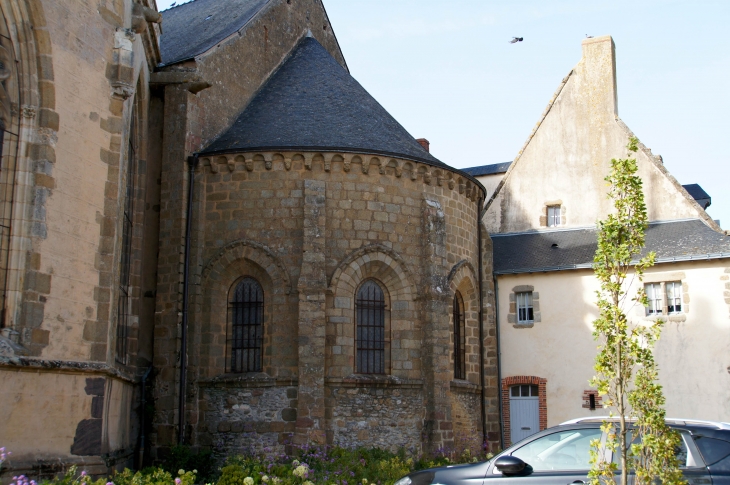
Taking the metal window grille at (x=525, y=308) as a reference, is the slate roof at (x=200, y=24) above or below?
above

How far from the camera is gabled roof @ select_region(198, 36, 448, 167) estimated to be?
1675 cm

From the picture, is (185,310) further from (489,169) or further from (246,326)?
(489,169)

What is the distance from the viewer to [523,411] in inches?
794

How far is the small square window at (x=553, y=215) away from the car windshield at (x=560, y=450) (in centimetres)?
1586

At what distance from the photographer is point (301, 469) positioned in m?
10.9

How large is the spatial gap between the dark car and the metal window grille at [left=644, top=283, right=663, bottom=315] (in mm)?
11560

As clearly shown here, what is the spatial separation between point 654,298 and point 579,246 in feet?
9.06

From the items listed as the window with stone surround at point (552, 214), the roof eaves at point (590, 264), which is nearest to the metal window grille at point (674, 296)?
the roof eaves at point (590, 264)

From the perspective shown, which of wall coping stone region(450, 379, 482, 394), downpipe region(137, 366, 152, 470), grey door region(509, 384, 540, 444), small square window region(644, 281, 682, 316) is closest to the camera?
downpipe region(137, 366, 152, 470)

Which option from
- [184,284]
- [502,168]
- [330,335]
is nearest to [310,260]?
[330,335]

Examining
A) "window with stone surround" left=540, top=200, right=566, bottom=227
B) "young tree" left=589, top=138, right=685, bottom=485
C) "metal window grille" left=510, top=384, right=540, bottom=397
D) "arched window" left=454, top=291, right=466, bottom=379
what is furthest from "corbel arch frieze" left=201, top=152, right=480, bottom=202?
"young tree" left=589, top=138, right=685, bottom=485

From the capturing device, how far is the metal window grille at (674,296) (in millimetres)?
19000

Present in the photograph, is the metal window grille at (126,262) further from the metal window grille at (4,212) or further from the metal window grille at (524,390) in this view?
the metal window grille at (524,390)

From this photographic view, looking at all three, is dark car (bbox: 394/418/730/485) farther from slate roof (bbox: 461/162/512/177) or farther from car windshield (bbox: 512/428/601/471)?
slate roof (bbox: 461/162/512/177)
